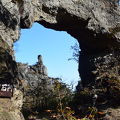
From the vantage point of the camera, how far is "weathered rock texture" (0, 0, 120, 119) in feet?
34.7

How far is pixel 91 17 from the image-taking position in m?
12.2

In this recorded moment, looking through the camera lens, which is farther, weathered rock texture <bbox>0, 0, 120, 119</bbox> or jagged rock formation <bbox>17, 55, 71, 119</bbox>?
jagged rock formation <bbox>17, 55, 71, 119</bbox>

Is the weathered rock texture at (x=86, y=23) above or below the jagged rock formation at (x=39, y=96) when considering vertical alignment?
above

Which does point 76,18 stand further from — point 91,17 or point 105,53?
point 105,53

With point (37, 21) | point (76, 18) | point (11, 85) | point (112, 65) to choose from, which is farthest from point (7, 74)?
point (112, 65)

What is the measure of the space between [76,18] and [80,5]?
0.59m

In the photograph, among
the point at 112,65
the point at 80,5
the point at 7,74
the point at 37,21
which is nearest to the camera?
the point at 7,74

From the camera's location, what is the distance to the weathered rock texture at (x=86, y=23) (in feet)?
34.7

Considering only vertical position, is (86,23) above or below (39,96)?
above

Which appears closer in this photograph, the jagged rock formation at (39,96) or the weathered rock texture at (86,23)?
the weathered rock texture at (86,23)

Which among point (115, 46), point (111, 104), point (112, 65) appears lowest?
point (111, 104)

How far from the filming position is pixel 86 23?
1216 cm

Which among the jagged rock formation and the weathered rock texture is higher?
the weathered rock texture

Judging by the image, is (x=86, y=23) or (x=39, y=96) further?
(x=39, y=96)
